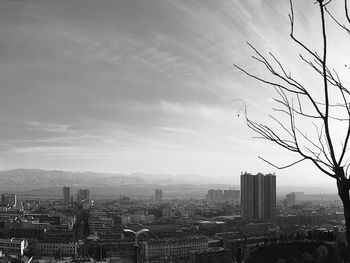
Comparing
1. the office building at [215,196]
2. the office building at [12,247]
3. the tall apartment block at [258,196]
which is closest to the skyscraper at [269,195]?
the tall apartment block at [258,196]

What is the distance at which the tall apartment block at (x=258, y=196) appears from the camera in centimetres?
2080

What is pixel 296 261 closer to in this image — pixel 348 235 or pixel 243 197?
pixel 348 235

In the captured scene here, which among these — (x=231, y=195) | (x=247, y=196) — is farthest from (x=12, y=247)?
(x=231, y=195)

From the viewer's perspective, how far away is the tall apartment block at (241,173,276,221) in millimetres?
20797

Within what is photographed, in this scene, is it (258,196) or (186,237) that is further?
(258,196)

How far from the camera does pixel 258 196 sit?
21.7 metres

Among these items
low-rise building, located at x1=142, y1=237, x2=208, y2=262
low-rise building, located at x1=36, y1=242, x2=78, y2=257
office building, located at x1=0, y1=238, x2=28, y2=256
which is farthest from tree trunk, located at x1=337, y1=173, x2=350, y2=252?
low-rise building, located at x1=36, y1=242, x2=78, y2=257

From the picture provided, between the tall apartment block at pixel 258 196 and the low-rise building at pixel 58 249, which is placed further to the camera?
the tall apartment block at pixel 258 196

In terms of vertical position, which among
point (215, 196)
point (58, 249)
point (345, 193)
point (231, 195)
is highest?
point (345, 193)

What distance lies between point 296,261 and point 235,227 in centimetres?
996

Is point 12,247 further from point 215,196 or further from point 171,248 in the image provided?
point 215,196

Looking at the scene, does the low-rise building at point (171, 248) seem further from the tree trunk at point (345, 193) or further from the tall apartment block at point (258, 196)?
the tree trunk at point (345, 193)

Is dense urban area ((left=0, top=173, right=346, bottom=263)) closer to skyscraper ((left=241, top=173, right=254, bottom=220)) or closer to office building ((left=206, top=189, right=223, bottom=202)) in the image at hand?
skyscraper ((left=241, top=173, right=254, bottom=220))

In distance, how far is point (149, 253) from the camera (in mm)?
12438
